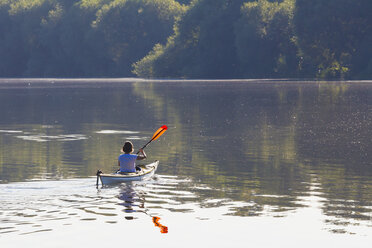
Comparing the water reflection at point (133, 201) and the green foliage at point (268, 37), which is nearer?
the water reflection at point (133, 201)

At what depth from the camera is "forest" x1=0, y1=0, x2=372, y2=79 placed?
12162cm

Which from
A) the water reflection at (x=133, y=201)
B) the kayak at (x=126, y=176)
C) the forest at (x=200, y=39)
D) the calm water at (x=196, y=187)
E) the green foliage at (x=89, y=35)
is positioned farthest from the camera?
the green foliage at (x=89, y=35)

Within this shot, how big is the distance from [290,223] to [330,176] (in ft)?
22.0

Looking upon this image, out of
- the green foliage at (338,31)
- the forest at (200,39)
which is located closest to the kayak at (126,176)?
the green foliage at (338,31)

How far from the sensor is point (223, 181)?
21516 millimetres

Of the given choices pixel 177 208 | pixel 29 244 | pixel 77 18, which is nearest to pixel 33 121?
pixel 177 208

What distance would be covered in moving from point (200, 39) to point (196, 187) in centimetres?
12291

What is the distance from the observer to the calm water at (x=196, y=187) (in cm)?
1491

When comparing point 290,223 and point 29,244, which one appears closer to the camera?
point 29,244

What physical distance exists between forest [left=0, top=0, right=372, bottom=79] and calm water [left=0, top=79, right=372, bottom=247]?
8079 cm

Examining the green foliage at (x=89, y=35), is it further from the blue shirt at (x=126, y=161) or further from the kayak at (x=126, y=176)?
the blue shirt at (x=126, y=161)

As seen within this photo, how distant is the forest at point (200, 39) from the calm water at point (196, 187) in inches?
3181

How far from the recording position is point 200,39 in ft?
468

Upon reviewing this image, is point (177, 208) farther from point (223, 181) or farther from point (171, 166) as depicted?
point (171, 166)
